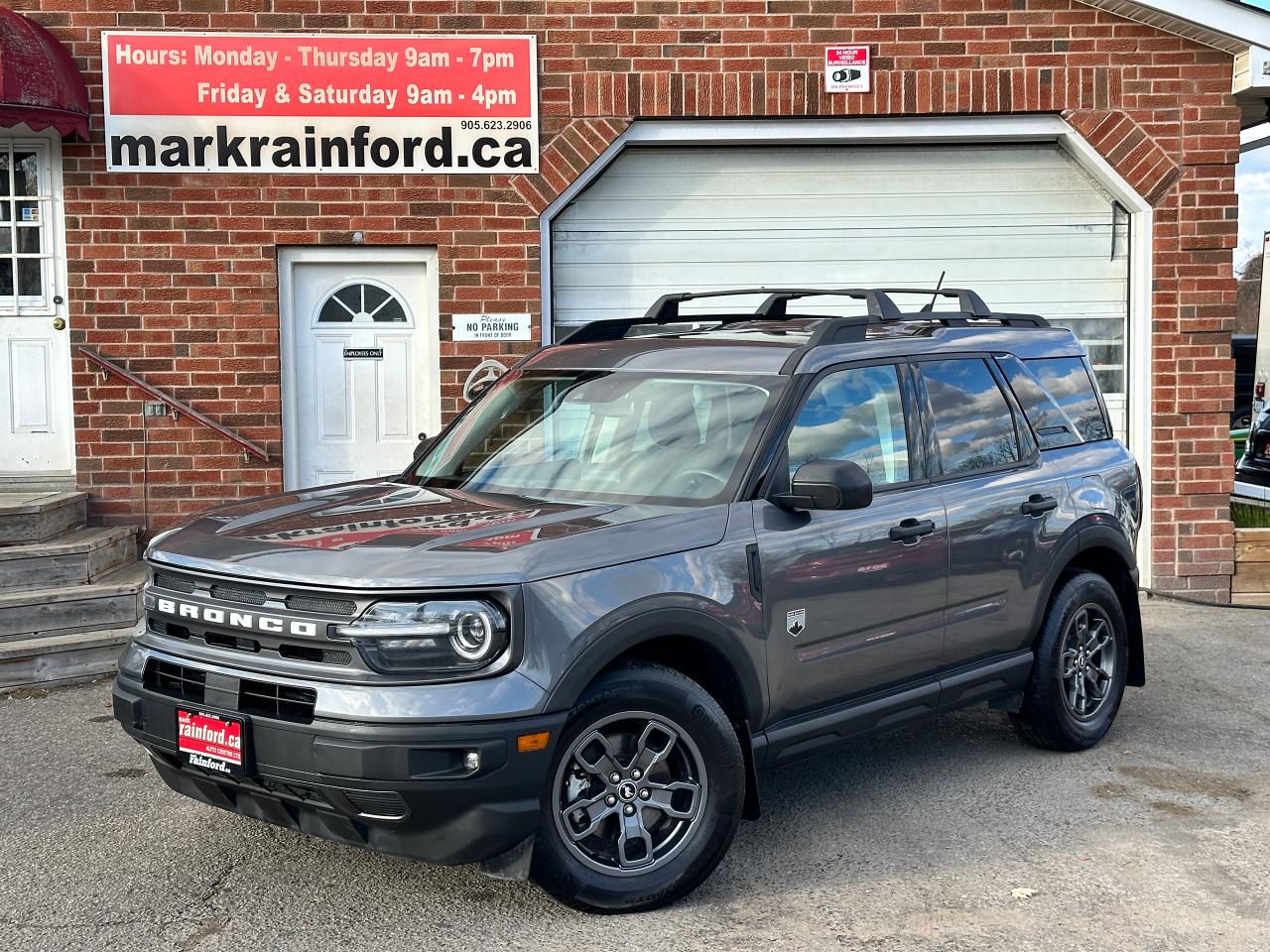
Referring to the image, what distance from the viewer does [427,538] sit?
14.2ft

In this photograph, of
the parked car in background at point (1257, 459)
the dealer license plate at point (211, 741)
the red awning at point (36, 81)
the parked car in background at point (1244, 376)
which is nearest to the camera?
the dealer license plate at point (211, 741)

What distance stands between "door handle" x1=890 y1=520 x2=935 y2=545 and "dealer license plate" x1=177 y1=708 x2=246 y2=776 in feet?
8.00

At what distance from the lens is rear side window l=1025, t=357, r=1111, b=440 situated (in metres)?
6.43

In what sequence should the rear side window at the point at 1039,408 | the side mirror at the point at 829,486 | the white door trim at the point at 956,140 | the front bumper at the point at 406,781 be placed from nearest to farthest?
the front bumper at the point at 406,781 < the side mirror at the point at 829,486 < the rear side window at the point at 1039,408 < the white door trim at the point at 956,140

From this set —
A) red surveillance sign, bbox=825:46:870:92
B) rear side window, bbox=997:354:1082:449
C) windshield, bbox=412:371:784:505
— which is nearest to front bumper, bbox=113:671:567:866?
windshield, bbox=412:371:784:505

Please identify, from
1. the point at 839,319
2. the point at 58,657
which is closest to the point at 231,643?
the point at 839,319

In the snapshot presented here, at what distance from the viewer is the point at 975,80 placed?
10258mm

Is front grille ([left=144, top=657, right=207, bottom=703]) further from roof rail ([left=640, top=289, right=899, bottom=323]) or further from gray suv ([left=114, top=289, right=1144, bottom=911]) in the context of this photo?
roof rail ([left=640, top=289, right=899, bottom=323])

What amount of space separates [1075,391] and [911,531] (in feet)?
5.84

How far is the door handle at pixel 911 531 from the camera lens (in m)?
5.23

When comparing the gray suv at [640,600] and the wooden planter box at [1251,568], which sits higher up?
the gray suv at [640,600]

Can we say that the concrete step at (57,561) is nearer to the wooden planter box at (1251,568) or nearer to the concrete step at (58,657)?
the concrete step at (58,657)

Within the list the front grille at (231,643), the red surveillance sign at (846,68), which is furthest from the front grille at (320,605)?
the red surveillance sign at (846,68)

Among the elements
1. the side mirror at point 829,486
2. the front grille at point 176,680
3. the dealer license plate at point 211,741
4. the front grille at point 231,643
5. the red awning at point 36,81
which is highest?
the red awning at point 36,81
